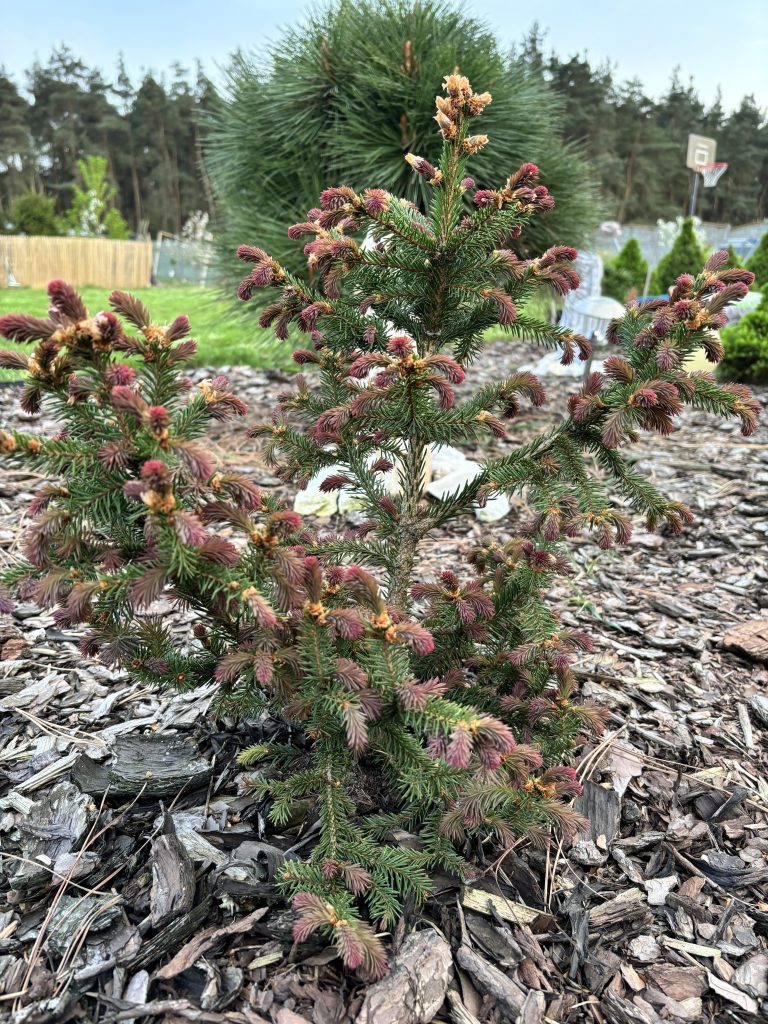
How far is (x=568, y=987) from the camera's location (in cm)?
129

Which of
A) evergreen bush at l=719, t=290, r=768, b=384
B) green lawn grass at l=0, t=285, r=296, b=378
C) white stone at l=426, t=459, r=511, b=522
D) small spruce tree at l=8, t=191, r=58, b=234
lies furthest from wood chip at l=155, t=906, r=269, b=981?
small spruce tree at l=8, t=191, r=58, b=234

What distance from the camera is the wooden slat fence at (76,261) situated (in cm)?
1862

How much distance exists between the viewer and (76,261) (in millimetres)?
19703

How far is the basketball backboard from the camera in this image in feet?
38.0

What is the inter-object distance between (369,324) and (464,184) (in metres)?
0.38

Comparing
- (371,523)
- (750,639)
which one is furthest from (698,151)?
(371,523)

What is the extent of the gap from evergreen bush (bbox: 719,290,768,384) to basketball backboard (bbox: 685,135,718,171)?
635 centimetres

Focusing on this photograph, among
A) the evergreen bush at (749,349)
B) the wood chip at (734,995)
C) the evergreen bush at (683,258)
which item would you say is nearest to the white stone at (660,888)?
the wood chip at (734,995)

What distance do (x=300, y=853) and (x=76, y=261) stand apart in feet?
71.4

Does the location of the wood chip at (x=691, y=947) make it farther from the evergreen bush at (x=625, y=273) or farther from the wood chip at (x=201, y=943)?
the evergreen bush at (x=625, y=273)

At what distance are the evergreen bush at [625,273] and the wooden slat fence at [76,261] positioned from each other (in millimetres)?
13605

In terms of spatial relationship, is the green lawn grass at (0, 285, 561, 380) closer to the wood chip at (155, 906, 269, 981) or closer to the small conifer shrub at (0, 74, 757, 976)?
the small conifer shrub at (0, 74, 757, 976)

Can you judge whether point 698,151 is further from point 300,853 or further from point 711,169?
point 300,853

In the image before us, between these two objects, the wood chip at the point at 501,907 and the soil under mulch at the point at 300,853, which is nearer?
the soil under mulch at the point at 300,853
